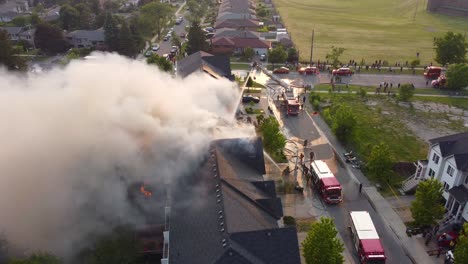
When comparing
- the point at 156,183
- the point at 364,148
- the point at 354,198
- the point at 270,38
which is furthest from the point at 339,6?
the point at 156,183

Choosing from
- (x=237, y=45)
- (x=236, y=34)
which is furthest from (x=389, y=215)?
(x=236, y=34)

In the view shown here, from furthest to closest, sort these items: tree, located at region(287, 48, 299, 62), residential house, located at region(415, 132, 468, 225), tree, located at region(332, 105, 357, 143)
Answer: tree, located at region(287, 48, 299, 62), tree, located at region(332, 105, 357, 143), residential house, located at region(415, 132, 468, 225)

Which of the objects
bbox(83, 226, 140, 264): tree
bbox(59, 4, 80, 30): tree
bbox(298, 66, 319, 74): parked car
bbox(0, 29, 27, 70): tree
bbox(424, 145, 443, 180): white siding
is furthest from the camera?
bbox(59, 4, 80, 30): tree

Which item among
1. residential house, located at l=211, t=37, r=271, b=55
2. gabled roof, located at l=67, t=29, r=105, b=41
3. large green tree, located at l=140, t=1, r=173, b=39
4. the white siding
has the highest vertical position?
large green tree, located at l=140, t=1, r=173, b=39

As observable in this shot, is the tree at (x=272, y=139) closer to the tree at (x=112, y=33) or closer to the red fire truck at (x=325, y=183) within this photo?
the red fire truck at (x=325, y=183)

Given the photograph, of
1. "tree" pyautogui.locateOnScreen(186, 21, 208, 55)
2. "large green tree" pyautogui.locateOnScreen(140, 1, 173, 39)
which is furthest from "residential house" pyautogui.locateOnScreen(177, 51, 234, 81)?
"large green tree" pyautogui.locateOnScreen(140, 1, 173, 39)

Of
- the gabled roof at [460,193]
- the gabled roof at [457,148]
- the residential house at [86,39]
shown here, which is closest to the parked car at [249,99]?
the gabled roof at [457,148]

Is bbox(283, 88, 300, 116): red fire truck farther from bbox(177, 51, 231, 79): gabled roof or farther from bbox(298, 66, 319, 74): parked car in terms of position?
bbox(298, 66, 319, 74): parked car

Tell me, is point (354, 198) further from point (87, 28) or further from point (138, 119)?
point (87, 28)
